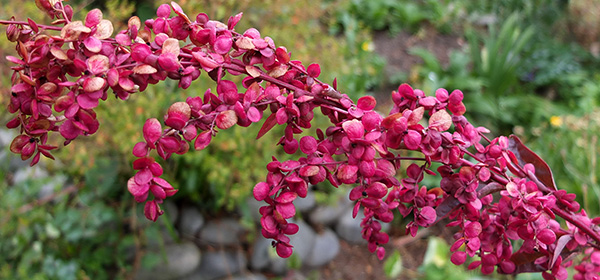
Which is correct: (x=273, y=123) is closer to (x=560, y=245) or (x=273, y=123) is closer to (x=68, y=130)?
(x=68, y=130)

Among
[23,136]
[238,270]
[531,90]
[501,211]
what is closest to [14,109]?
[23,136]

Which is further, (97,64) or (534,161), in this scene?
(534,161)

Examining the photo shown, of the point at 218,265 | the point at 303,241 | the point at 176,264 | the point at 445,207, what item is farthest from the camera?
the point at 303,241

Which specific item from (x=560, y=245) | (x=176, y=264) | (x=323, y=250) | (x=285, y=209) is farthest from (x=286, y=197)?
(x=323, y=250)

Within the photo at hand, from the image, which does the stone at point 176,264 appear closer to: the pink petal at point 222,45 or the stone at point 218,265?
the stone at point 218,265

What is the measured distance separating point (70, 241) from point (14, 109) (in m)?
1.61

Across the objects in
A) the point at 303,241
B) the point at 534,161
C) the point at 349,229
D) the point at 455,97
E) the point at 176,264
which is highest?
the point at 455,97

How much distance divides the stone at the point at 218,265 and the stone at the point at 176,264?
1.4 inches

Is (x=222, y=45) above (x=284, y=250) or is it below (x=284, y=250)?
above

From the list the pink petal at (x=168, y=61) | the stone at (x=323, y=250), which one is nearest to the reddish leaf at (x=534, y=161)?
the pink petal at (x=168, y=61)

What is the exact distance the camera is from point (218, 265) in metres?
2.22

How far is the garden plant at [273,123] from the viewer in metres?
0.53

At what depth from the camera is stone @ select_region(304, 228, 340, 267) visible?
2.42 metres

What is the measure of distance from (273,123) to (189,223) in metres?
1.76
